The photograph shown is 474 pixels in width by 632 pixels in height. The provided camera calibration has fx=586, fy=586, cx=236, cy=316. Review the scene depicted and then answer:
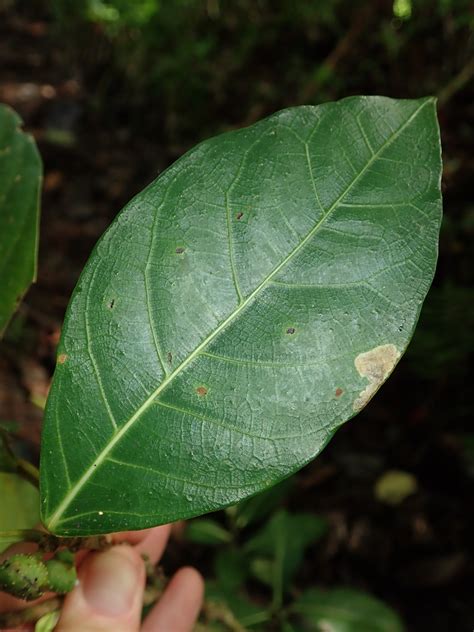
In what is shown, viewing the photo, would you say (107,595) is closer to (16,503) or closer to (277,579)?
(16,503)

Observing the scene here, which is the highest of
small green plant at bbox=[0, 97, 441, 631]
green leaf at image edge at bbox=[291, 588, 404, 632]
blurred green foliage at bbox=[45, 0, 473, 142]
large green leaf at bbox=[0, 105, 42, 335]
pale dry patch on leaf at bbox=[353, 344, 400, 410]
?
large green leaf at bbox=[0, 105, 42, 335]

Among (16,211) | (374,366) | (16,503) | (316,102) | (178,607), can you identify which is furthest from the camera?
(316,102)

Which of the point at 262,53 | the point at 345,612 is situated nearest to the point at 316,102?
the point at 262,53

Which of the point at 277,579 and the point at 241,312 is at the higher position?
the point at 241,312

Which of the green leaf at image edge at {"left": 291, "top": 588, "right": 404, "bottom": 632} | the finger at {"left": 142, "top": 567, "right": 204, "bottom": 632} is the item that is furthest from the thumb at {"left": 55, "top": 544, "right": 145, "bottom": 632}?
the green leaf at image edge at {"left": 291, "top": 588, "right": 404, "bottom": 632}

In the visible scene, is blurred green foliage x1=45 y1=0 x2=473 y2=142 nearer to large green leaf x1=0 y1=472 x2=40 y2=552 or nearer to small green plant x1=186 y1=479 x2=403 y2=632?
small green plant x1=186 y1=479 x2=403 y2=632
